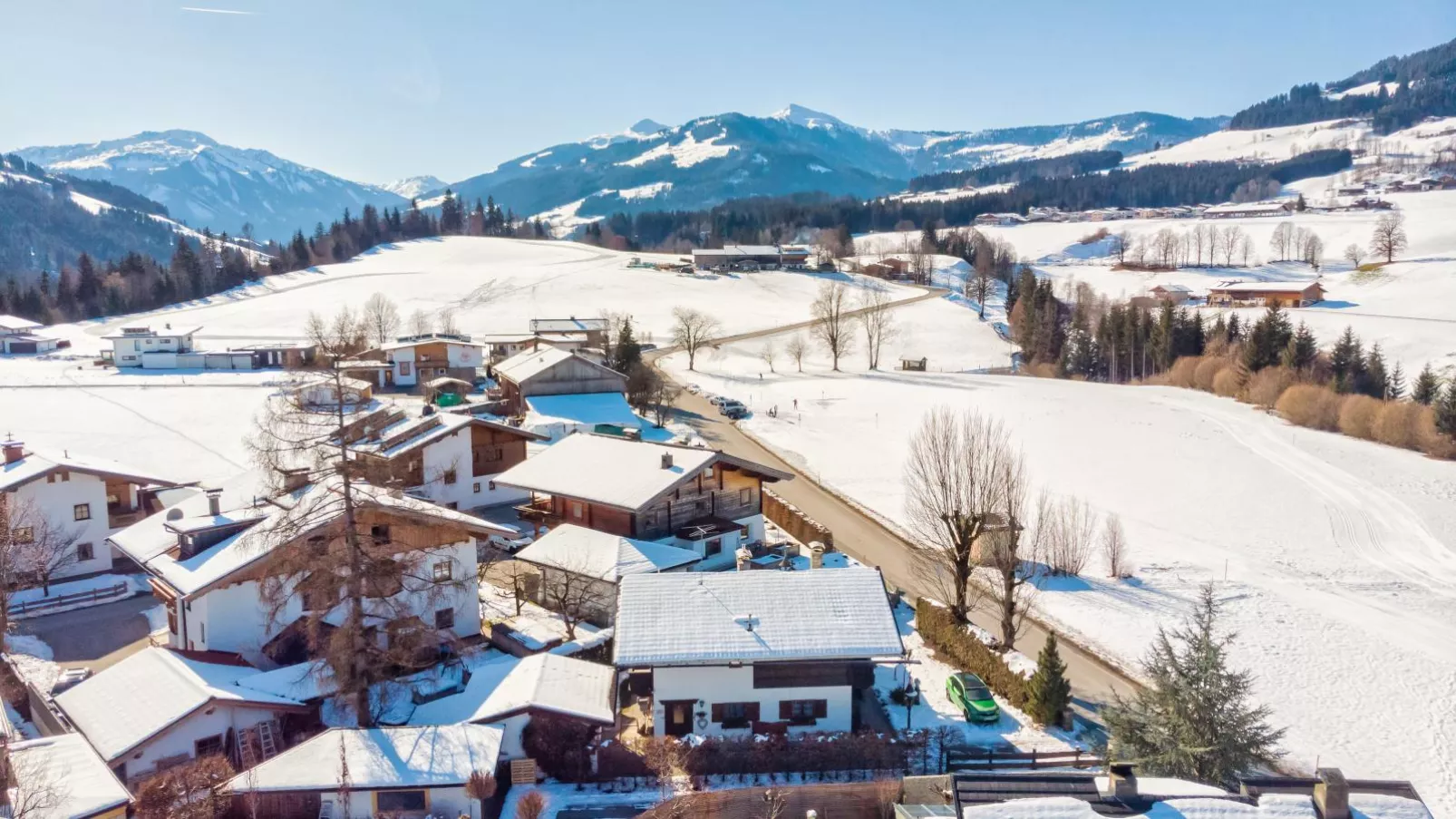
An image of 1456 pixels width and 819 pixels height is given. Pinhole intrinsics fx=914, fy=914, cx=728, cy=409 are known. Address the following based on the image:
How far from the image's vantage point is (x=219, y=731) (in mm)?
20312

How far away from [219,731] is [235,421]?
40.3 meters

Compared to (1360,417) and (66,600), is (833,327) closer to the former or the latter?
(1360,417)

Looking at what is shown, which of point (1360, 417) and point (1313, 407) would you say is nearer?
point (1360, 417)

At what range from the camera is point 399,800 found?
1748cm

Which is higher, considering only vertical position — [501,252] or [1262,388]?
[501,252]

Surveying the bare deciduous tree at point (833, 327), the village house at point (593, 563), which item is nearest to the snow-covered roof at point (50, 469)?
the village house at point (593, 563)

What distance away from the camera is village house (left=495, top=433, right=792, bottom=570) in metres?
31.9

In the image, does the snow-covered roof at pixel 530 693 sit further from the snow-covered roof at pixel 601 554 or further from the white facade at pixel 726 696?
the snow-covered roof at pixel 601 554

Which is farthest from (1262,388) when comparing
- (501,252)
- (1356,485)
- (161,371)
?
(501,252)

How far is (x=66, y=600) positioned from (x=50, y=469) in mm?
4494

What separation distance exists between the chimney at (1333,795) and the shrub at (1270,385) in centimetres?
6008

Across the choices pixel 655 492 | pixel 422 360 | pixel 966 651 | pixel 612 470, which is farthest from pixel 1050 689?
pixel 422 360

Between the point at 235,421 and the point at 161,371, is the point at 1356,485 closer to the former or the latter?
the point at 235,421

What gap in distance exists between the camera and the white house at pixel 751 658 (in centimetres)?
2202
